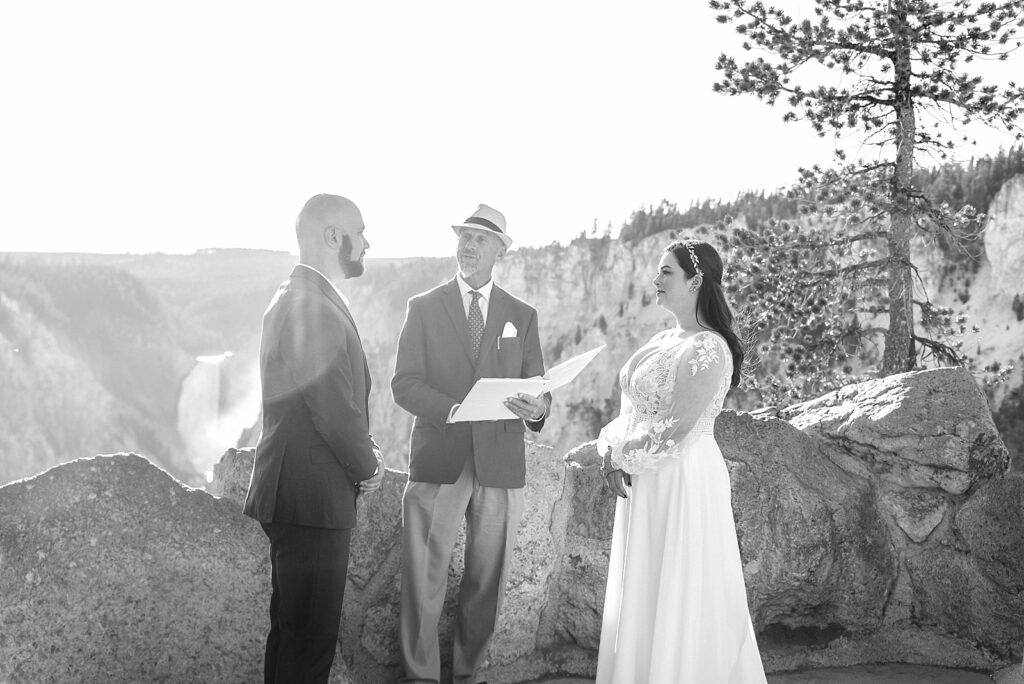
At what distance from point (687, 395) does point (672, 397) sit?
8cm

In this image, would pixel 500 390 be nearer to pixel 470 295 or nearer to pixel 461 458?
pixel 461 458

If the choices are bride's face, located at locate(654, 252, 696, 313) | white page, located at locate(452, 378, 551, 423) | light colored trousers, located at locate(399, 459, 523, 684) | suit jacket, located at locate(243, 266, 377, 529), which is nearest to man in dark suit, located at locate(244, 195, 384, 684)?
suit jacket, located at locate(243, 266, 377, 529)

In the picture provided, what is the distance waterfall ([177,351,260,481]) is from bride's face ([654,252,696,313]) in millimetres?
69250

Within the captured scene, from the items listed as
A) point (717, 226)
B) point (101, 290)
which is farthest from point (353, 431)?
point (101, 290)

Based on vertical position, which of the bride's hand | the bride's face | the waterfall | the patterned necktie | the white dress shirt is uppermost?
the bride's face

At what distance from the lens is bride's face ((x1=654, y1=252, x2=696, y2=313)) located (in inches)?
141

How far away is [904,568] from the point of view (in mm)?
4676

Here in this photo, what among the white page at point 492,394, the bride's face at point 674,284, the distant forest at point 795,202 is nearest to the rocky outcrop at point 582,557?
the white page at point 492,394

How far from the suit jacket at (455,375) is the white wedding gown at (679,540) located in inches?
20.0

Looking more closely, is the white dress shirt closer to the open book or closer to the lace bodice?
the open book

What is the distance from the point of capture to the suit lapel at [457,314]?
12.6 ft

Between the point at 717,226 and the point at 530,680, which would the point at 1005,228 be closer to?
the point at 717,226

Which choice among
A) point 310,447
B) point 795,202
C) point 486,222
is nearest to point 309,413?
point 310,447

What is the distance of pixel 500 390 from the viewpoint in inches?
130
